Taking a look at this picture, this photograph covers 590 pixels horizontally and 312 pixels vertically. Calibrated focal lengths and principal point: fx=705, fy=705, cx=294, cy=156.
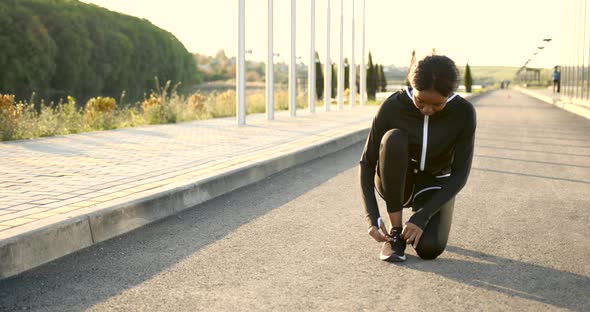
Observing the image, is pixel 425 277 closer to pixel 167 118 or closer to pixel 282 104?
pixel 167 118

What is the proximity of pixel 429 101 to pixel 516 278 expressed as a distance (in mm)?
1137

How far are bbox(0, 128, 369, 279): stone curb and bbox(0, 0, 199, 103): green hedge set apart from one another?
1179 inches

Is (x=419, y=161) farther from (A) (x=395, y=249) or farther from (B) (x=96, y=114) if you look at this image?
(B) (x=96, y=114)

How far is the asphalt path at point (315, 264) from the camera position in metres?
3.64

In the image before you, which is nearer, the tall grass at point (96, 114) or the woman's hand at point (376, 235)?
the woman's hand at point (376, 235)

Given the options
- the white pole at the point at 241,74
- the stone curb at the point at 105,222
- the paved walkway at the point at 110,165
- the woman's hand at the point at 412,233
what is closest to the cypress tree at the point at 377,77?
the white pole at the point at 241,74

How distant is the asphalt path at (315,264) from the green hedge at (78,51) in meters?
31.6

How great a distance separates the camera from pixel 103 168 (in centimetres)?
802

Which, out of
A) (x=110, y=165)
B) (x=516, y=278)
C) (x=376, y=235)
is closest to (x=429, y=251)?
(x=376, y=235)

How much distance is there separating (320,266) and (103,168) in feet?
14.4

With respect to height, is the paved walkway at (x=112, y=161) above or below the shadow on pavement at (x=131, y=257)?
above

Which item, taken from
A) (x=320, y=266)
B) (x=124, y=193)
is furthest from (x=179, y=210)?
(x=320, y=266)

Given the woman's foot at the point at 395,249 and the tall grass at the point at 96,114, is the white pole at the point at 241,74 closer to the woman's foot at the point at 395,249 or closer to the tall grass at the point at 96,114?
the tall grass at the point at 96,114

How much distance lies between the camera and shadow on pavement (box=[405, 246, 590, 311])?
3689 mm
